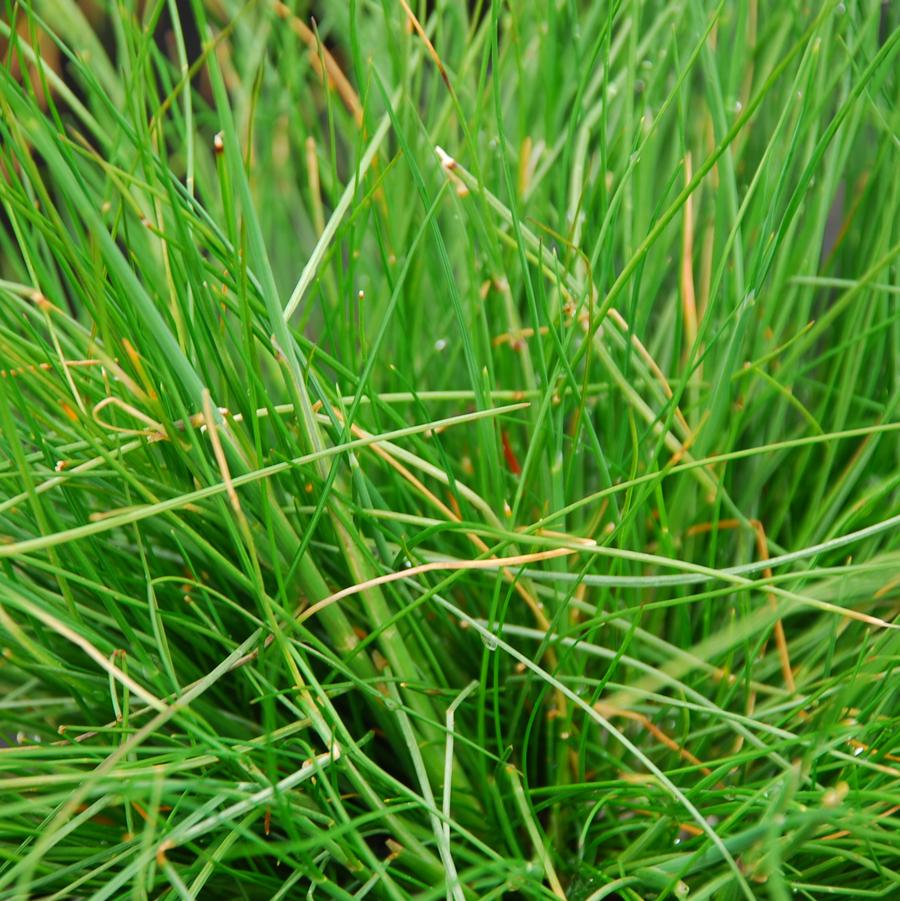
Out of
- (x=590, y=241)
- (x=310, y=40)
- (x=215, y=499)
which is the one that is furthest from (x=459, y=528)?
(x=310, y=40)

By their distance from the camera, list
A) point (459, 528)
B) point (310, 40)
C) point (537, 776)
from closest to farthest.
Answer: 1. point (459, 528)
2. point (537, 776)
3. point (310, 40)

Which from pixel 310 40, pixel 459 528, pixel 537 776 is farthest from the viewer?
pixel 310 40

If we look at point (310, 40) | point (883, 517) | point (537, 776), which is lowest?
point (537, 776)

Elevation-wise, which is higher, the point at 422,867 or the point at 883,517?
the point at 883,517

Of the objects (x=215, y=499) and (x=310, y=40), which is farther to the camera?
(x=310, y=40)

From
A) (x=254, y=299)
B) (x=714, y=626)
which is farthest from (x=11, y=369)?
(x=714, y=626)

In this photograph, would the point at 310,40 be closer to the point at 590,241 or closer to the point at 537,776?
the point at 590,241
